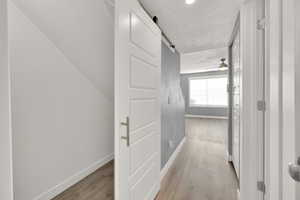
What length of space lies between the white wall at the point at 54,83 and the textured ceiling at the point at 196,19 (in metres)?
0.69

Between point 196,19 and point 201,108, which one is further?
point 201,108

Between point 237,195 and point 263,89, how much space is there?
54.4 inches

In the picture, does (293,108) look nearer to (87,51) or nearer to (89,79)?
(87,51)

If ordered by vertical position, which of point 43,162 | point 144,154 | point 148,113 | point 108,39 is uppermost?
point 108,39

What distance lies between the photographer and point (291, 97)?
0.59m

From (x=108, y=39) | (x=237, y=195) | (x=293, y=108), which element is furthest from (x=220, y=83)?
(x=293, y=108)

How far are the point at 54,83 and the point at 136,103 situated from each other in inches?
46.2

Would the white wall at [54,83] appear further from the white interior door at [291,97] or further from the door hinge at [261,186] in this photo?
the door hinge at [261,186]

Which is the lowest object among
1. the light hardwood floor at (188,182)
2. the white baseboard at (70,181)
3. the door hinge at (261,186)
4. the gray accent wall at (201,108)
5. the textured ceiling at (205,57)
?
the light hardwood floor at (188,182)

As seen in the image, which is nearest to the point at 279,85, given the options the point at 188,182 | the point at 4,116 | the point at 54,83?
the point at 4,116

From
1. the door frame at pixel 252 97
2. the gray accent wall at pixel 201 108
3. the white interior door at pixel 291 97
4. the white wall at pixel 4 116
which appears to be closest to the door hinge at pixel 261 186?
the door frame at pixel 252 97

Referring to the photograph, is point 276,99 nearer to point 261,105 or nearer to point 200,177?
point 261,105

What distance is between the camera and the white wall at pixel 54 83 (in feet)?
4.36

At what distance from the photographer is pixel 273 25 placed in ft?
2.45
